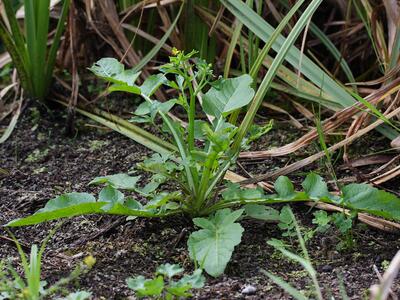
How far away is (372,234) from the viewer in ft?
5.95

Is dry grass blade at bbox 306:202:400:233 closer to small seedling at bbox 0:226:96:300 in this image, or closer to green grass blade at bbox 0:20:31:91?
small seedling at bbox 0:226:96:300

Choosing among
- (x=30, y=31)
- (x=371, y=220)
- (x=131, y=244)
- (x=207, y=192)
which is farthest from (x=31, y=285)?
(x=30, y=31)

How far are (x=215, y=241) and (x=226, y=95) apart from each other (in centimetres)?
38

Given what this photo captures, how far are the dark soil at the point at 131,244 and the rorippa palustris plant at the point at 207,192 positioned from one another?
7cm

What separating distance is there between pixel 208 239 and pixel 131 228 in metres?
0.26

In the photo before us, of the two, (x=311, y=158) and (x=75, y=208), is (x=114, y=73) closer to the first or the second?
(x=75, y=208)

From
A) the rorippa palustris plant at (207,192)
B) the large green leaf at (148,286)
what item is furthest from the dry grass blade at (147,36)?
the large green leaf at (148,286)

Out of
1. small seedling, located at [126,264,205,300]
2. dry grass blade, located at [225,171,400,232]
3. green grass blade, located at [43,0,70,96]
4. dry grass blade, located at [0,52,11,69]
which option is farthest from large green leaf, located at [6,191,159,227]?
dry grass blade, located at [0,52,11,69]

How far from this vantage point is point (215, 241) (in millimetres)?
1627

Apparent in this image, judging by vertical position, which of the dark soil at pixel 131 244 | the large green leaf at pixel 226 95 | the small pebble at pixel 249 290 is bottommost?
the dark soil at pixel 131 244

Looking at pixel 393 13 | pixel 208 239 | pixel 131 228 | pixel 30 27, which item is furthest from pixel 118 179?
pixel 393 13

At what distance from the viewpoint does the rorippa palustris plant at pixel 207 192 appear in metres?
1.64

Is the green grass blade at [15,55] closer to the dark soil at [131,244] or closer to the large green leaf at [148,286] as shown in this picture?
the dark soil at [131,244]

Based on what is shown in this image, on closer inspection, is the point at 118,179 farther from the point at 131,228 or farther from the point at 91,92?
the point at 91,92
